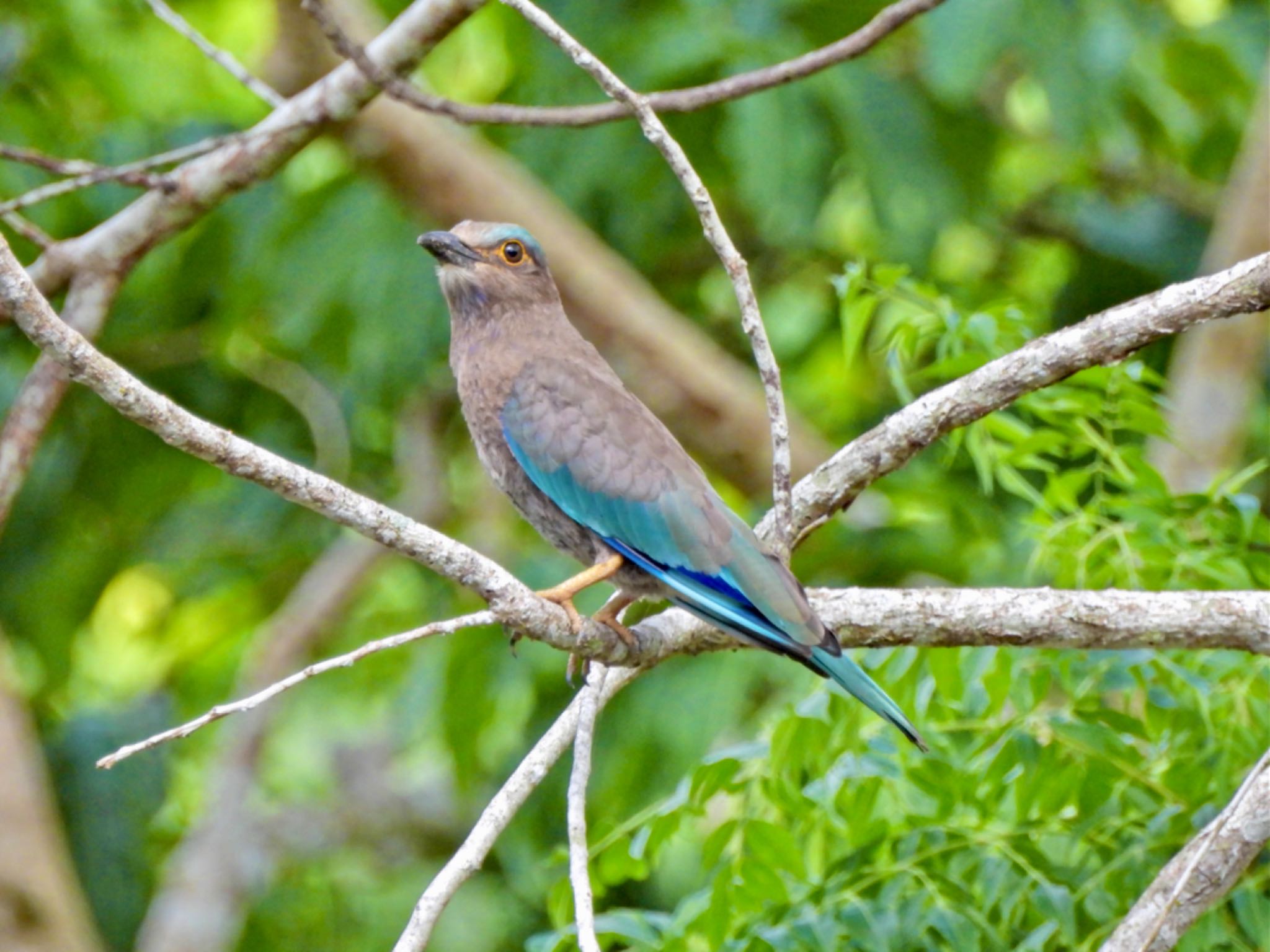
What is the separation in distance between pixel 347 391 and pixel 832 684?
3.74 meters

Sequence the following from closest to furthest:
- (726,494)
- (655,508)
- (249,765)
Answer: (655,508) < (249,765) < (726,494)

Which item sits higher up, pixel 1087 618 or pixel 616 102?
pixel 616 102

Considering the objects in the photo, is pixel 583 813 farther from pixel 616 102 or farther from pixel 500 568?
pixel 616 102

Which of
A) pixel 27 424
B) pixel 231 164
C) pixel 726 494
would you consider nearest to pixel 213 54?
pixel 231 164

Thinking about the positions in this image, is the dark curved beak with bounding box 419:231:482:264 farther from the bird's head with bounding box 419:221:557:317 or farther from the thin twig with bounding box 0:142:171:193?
the thin twig with bounding box 0:142:171:193

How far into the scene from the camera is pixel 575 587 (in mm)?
3285

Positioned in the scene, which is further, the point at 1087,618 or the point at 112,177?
the point at 112,177

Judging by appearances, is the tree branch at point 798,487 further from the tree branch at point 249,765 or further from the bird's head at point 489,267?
the tree branch at point 249,765

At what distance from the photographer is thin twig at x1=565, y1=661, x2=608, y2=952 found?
2584 millimetres

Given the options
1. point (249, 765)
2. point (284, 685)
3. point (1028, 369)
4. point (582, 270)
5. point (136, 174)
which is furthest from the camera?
point (249, 765)

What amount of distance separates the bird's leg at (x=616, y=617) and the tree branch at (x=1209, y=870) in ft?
3.55

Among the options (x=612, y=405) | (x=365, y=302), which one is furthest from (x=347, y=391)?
(x=612, y=405)

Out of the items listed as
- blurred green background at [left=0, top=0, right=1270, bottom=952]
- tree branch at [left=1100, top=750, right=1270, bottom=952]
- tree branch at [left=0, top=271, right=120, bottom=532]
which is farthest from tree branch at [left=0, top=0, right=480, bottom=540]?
tree branch at [left=1100, top=750, right=1270, bottom=952]

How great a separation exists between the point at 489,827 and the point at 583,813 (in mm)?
170
